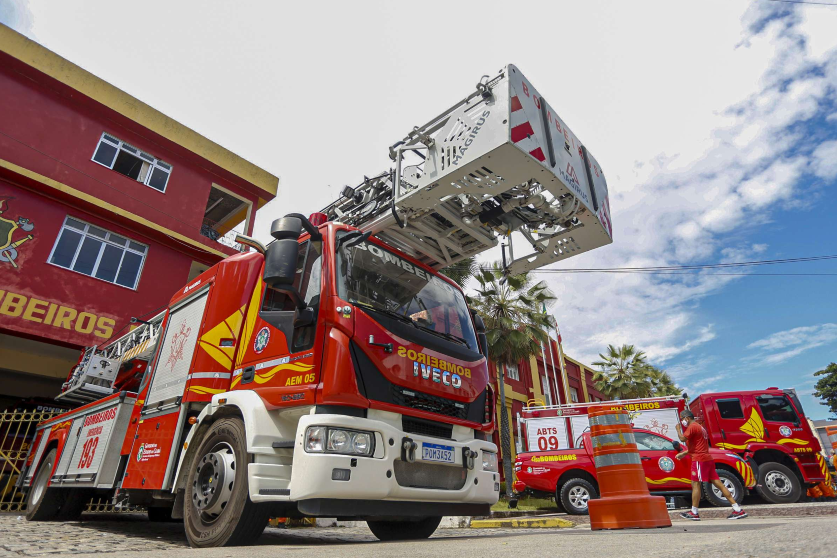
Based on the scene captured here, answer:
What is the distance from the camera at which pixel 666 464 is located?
1110 centimetres

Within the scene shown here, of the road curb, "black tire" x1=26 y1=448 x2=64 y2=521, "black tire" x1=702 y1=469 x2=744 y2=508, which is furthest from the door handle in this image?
"black tire" x1=702 y1=469 x2=744 y2=508

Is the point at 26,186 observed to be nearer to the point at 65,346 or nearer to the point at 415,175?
the point at 65,346

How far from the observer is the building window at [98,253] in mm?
12375

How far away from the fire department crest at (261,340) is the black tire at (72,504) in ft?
16.4

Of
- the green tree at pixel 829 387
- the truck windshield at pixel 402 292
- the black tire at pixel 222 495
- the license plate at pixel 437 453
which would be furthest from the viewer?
the green tree at pixel 829 387

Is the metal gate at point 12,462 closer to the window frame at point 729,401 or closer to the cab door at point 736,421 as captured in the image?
the cab door at point 736,421

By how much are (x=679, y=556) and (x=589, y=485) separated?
10097 mm

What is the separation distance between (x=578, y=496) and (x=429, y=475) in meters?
8.74

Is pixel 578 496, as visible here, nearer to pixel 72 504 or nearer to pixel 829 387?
pixel 72 504

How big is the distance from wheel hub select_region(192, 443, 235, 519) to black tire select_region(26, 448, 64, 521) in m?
4.78

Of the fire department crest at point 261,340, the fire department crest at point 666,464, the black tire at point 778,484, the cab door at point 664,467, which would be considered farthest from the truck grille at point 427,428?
the black tire at point 778,484

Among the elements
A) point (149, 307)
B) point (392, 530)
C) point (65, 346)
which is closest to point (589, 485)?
point (392, 530)

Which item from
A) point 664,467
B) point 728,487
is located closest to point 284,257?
point 664,467

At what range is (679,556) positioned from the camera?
203 centimetres
